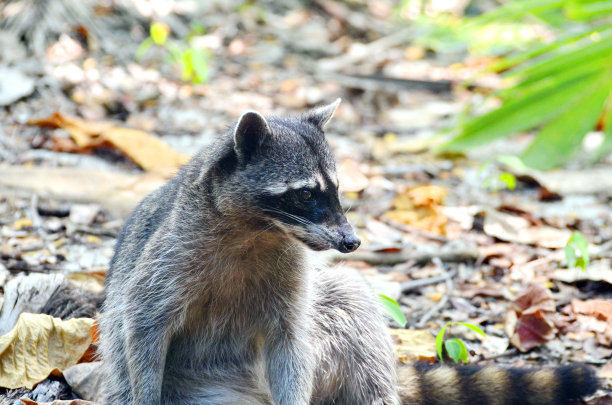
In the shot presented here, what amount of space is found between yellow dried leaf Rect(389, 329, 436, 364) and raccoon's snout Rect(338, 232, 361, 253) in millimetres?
1375

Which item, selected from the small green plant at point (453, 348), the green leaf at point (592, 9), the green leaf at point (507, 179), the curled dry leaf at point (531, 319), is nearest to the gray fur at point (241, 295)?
the small green plant at point (453, 348)

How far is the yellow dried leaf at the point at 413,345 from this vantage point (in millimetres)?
5200

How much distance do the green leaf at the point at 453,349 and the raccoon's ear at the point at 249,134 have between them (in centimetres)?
181

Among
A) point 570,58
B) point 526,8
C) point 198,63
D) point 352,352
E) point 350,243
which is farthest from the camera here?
point 198,63

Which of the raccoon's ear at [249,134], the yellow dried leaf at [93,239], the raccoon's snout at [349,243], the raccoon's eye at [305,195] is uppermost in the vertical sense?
the raccoon's ear at [249,134]

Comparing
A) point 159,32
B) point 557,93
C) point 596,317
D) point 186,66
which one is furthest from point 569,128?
point 159,32

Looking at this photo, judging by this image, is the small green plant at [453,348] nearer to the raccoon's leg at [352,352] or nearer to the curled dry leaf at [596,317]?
the raccoon's leg at [352,352]

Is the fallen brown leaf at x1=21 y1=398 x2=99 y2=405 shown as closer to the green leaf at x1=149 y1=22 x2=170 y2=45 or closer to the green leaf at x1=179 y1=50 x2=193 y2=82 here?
the green leaf at x1=179 y1=50 x2=193 y2=82

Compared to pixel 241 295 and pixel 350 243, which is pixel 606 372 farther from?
pixel 241 295

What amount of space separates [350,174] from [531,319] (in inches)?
119

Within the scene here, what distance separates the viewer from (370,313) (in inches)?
193

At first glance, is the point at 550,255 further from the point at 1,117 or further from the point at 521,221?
the point at 1,117

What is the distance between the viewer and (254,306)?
4.50 m

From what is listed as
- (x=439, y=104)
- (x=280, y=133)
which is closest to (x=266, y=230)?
(x=280, y=133)
